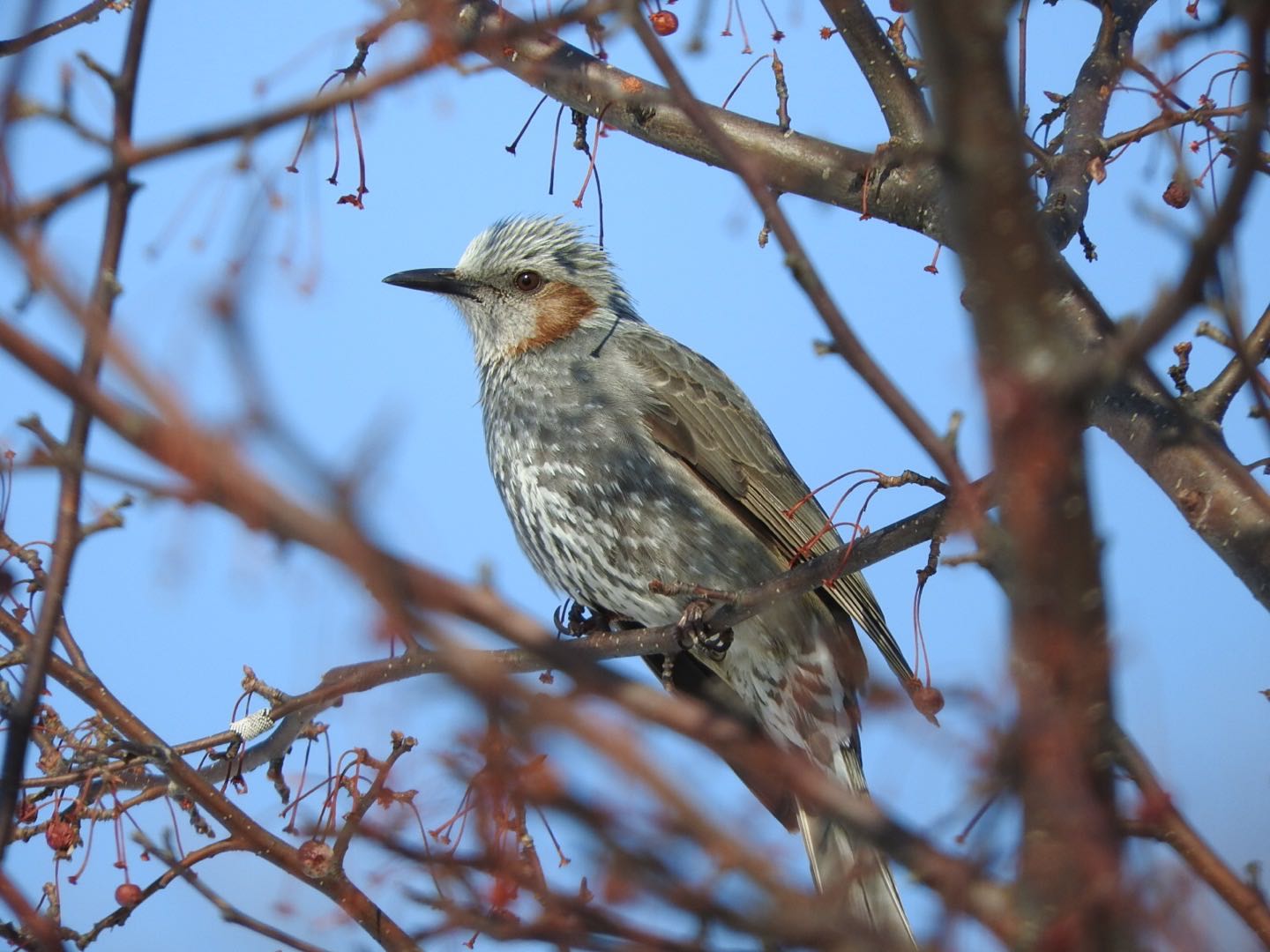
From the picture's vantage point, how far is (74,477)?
1.90m

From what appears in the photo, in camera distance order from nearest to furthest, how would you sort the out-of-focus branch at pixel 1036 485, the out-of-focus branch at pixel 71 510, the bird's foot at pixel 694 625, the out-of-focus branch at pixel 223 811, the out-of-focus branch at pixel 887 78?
1. the out-of-focus branch at pixel 1036 485
2. the out-of-focus branch at pixel 71 510
3. the out-of-focus branch at pixel 223 811
4. the out-of-focus branch at pixel 887 78
5. the bird's foot at pixel 694 625

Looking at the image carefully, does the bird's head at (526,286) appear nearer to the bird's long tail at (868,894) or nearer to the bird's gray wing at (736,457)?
the bird's gray wing at (736,457)

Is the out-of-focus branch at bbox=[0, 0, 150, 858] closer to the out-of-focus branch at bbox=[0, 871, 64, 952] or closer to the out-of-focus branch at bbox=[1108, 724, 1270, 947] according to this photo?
the out-of-focus branch at bbox=[0, 871, 64, 952]

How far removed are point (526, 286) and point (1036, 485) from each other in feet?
17.5

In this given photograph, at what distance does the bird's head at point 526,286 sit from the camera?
242 inches

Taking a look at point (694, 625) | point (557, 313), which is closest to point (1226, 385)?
point (694, 625)

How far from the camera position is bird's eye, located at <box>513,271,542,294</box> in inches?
250

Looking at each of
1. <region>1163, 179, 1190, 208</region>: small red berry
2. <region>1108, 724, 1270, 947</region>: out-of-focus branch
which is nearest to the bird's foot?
<region>1163, 179, 1190, 208</region>: small red berry

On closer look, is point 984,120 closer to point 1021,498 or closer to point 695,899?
point 1021,498

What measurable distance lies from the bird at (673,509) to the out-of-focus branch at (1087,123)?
1.41 m

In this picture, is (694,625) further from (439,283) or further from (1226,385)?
(439,283)

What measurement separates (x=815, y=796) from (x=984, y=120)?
66 cm

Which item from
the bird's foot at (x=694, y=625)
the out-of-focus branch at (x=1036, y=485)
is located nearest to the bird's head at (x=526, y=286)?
the bird's foot at (x=694, y=625)

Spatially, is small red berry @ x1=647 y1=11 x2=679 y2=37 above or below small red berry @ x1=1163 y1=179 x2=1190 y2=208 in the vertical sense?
above
